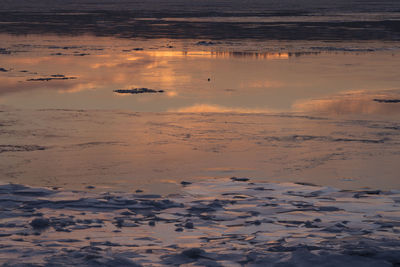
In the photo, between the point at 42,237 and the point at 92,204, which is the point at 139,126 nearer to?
the point at 92,204

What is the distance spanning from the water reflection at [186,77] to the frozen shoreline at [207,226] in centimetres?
521

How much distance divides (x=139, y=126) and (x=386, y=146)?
407cm

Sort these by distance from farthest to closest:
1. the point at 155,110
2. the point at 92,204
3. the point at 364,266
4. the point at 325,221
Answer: the point at 155,110 → the point at 92,204 → the point at 325,221 → the point at 364,266

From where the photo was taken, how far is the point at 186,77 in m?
18.0

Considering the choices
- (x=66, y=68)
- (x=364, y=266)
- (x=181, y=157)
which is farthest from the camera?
(x=66, y=68)

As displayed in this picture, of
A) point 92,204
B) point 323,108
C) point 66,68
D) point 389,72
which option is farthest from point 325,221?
point 66,68

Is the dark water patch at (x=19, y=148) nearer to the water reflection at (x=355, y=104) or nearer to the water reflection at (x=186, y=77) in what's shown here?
the water reflection at (x=186, y=77)

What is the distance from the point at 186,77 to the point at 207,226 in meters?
10.9

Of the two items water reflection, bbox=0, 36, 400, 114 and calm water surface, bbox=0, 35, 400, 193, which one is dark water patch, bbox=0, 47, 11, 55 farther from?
calm water surface, bbox=0, 35, 400, 193

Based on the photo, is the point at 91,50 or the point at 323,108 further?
the point at 91,50

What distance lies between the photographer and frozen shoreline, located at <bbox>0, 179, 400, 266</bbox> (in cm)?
636

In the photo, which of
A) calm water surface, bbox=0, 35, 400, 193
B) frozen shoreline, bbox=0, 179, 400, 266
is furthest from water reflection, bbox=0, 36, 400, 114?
frozen shoreline, bbox=0, 179, 400, 266

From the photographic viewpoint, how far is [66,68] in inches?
790

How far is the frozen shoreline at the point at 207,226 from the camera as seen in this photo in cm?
636
